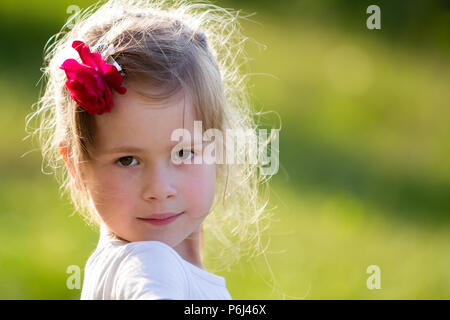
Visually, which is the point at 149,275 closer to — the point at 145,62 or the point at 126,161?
the point at 126,161

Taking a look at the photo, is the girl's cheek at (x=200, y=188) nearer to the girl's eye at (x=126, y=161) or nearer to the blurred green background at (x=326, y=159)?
the girl's eye at (x=126, y=161)

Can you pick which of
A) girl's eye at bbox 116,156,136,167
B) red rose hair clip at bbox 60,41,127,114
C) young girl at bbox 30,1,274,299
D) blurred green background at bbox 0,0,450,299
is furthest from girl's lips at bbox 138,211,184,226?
blurred green background at bbox 0,0,450,299

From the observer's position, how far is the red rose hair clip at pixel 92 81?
1.31 meters

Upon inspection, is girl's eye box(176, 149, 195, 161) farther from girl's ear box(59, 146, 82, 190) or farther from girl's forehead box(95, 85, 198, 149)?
girl's ear box(59, 146, 82, 190)

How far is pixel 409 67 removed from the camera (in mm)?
4168

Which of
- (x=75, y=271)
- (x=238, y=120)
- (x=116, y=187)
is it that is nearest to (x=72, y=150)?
(x=116, y=187)

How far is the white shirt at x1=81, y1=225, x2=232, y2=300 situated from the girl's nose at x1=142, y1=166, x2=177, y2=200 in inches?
4.5

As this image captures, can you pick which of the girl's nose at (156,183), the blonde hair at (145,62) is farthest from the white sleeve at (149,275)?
the blonde hair at (145,62)

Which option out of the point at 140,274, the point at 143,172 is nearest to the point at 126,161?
the point at 143,172

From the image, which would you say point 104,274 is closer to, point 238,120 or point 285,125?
point 238,120

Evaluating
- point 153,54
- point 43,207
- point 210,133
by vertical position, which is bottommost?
point 43,207

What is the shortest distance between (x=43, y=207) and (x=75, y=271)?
25.0 inches

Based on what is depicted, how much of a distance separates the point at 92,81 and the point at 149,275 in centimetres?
40

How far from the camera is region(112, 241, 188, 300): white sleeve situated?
1.14m
